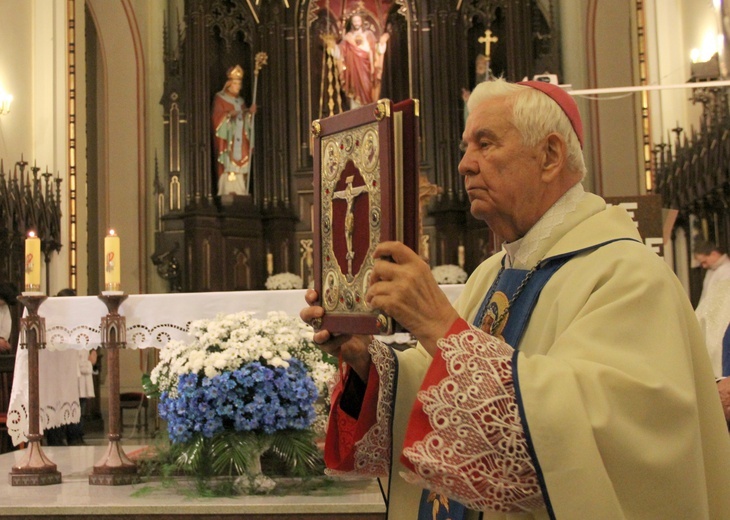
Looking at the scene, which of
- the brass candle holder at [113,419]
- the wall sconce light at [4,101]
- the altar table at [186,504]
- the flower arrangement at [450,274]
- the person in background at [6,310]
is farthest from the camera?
the flower arrangement at [450,274]

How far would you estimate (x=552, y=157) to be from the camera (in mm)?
1979

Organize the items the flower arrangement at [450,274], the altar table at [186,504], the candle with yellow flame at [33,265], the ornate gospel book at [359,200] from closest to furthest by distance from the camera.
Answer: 1. the ornate gospel book at [359,200]
2. the altar table at [186,504]
3. the candle with yellow flame at [33,265]
4. the flower arrangement at [450,274]

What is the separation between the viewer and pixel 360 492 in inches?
139

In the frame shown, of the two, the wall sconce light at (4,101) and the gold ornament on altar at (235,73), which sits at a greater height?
the gold ornament on altar at (235,73)

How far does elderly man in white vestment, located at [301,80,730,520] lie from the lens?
1.56 meters

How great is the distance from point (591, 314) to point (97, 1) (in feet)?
38.9

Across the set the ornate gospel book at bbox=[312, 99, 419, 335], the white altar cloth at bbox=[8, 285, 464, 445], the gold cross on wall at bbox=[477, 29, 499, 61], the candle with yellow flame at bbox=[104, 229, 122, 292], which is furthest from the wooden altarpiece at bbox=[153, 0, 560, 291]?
the ornate gospel book at bbox=[312, 99, 419, 335]

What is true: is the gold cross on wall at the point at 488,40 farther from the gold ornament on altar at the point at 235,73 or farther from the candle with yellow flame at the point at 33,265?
the candle with yellow flame at the point at 33,265

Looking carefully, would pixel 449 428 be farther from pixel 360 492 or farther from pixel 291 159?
pixel 291 159

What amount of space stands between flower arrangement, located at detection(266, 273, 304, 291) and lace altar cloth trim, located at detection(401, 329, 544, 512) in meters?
9.78

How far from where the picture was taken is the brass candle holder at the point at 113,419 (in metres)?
3.93

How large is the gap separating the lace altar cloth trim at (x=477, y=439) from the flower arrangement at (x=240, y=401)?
191 centimetres

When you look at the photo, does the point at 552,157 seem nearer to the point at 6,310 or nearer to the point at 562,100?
the point at 562,100

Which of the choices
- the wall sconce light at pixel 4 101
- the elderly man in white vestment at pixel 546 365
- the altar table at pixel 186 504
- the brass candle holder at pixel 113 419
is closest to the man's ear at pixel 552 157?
the elderly man in white vestment at pixel 546 365
